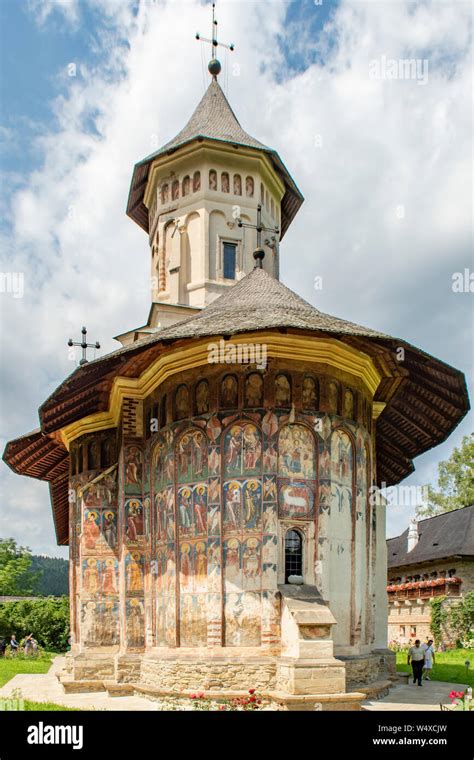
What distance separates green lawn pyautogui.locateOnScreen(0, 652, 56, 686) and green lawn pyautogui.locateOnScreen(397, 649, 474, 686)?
30.6 feet

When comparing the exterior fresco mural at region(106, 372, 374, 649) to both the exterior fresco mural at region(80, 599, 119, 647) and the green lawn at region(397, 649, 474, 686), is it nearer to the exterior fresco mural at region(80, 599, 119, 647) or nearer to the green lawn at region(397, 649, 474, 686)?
the exterior fresco mural at region(80, 599, 119, 647)

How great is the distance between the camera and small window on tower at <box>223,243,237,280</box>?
22109mm

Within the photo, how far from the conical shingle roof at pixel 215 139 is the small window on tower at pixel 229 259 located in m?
2.80

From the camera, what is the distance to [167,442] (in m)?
14.4

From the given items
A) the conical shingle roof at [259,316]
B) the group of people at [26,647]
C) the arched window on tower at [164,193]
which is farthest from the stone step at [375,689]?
the group of people at [26,647]

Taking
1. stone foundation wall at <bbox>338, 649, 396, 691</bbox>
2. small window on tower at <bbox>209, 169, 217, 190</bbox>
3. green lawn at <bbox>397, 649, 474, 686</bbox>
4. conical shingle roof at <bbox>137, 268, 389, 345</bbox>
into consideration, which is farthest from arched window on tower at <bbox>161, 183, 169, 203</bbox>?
green lawn at <bbox>397, 649, 474, 686</bbox>

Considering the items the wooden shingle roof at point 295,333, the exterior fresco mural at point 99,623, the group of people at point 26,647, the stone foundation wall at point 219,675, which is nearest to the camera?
the stone foundation wall at point 219,675

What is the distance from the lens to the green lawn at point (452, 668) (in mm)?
17672

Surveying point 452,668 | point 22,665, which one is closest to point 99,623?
point 22,665

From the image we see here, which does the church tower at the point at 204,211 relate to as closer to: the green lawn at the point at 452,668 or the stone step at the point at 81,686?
the stone step at the point at 81,686

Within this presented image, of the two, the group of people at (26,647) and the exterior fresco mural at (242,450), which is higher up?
the exterior fresco mural at (242,450)

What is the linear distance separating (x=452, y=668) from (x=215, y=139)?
15262 mm
